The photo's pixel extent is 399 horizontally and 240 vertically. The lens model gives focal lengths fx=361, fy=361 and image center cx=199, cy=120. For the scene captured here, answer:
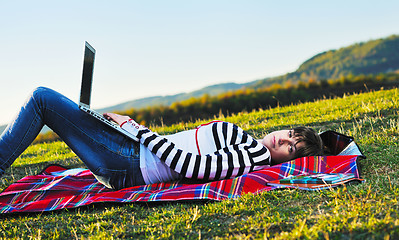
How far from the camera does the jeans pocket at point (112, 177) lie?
11.2 feet

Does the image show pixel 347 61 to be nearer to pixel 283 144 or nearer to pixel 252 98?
pixel 252 98

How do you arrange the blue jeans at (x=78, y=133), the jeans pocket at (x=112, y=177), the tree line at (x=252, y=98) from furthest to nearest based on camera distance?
the tree line at (x=252, y=98) → the jeans pocket at (x=112, y=177) → the blue jeans at (x=78, y=133)

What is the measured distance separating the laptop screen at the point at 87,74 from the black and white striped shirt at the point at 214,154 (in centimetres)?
45

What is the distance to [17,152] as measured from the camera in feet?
10.4

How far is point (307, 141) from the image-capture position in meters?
3.60

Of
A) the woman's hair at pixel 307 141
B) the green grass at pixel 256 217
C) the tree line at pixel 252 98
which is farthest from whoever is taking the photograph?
the tree line at pixel 252 98

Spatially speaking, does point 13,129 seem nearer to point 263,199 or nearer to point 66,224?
point 66,224

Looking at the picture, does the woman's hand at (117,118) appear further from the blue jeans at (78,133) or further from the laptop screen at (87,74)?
the laptop screen at (87,74)

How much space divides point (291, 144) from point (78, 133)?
2049mm

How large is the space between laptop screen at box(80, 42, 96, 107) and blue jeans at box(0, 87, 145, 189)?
16 cm

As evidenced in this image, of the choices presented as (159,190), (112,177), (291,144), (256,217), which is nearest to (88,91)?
(112,177)

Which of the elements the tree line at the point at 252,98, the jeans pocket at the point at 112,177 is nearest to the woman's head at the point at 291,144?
the jeans pocket at the point at 112,177

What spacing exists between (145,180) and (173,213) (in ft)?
2.62

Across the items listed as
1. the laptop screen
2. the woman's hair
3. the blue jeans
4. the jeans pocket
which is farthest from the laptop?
the woman's hair
